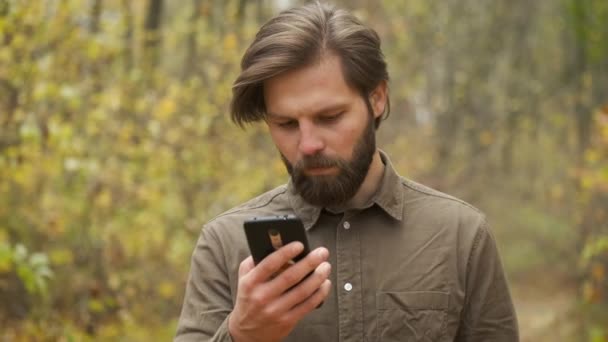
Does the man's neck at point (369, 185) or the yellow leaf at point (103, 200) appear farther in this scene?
the yellow leaf at point (103, 200)

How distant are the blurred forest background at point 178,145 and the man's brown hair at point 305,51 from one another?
2.11 meters

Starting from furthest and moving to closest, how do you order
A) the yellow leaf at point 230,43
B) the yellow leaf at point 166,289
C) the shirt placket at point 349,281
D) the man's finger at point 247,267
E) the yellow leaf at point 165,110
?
the yellow leaf at point 230,43
the yellow leaf at point 166,289
the yellow leaf at point 165,110
the shirt placket at point 349,281
the man's finger at point 247,267

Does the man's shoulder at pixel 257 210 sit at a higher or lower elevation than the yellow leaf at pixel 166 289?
higher

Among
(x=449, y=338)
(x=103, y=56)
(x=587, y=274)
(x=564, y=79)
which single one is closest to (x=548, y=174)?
(x=564, y=79)

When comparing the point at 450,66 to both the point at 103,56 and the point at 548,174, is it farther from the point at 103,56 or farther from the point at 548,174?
the point at 103,56

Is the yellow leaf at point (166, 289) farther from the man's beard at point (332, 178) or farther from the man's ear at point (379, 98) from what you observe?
the man's beard at point (332, 178)

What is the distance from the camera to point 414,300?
3.21 meters

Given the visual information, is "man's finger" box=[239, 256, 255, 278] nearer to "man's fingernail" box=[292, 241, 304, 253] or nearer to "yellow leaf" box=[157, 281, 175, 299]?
"man's fingernail" box=[292, 241, 304, 253]

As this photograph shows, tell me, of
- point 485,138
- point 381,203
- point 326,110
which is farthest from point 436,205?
point 485,138

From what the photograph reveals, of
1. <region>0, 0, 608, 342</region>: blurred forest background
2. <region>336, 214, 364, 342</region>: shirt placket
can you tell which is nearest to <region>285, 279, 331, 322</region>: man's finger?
<region>336, 214, 364, 342</region>: shirt placket

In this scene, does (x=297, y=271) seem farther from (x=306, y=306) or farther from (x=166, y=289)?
(x=166, y=289)

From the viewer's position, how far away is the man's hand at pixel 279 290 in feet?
8.73

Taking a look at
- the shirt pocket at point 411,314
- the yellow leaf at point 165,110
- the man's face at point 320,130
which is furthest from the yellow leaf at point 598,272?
the man's face at point 320,130

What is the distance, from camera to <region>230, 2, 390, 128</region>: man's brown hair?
3.28 m
